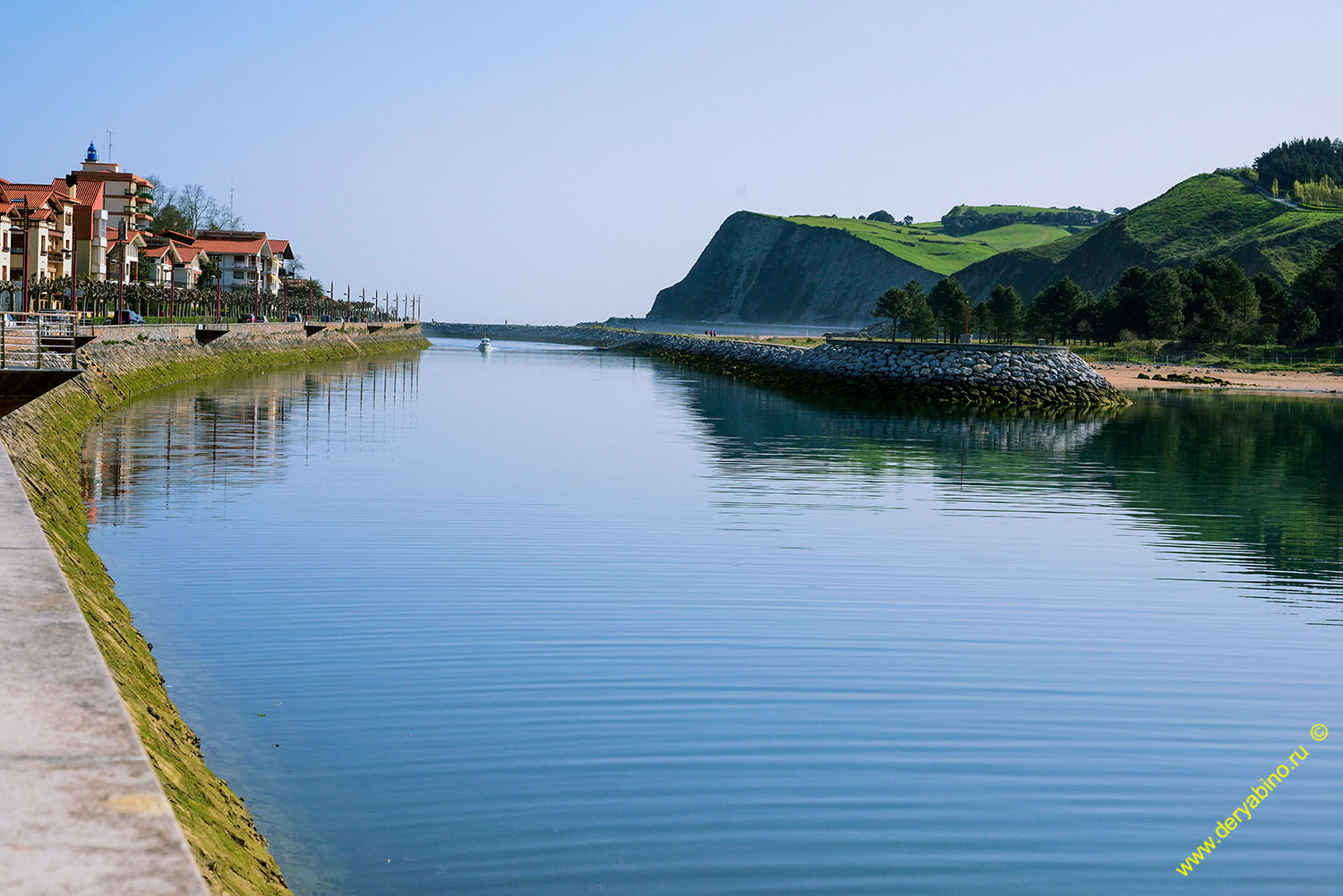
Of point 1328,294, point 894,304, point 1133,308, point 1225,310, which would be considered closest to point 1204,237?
point 1133,308

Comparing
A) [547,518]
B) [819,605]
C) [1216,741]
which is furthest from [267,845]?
[547,518]

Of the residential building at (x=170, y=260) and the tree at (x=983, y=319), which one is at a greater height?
the residential building at (x=170, y=260)

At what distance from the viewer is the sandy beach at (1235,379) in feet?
272

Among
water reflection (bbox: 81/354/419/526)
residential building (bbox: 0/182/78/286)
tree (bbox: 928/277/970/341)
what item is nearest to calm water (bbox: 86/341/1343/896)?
water reflection (bbox: 81/354/419/526)

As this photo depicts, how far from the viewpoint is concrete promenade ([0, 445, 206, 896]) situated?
4785 mm

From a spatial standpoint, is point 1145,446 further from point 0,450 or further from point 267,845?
point 267,845

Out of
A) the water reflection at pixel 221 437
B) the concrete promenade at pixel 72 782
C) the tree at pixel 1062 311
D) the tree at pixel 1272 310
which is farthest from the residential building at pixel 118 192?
the concrete promenade at pixel 72 782

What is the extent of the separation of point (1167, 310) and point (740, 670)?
100 metres

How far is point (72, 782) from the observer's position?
5.60 meters

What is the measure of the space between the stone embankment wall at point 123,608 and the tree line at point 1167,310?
220 ft

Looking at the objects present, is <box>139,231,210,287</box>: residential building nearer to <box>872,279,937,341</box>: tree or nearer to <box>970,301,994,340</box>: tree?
<box>872,279,937,341</box>: tree

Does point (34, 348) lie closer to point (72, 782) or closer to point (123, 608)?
point (123, 608)

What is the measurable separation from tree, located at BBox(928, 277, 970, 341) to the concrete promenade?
11124cm

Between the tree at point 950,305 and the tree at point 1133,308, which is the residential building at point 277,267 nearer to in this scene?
the tree at point 950,305
